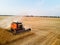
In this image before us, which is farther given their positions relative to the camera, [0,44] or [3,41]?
[3,41]

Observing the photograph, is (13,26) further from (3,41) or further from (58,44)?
(58,44)

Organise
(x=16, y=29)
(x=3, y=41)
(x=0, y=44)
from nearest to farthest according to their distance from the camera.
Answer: (x=0, y=44) → (x=3, y=41) → (x=16, y=29)

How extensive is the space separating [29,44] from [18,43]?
0.82 m

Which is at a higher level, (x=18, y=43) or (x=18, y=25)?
(x=18, y=25)

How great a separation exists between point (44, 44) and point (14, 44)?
84.7 inches

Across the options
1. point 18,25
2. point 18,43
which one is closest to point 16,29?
point 18,25

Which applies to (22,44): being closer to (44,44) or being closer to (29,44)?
(29,44)

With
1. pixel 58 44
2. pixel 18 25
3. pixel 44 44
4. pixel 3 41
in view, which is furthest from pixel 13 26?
pixel 58 44

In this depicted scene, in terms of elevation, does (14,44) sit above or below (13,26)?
below

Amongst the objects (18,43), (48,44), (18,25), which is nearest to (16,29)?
(18,25)

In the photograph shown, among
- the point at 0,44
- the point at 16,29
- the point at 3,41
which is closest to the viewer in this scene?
the point at 0,44

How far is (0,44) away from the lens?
24.4ft

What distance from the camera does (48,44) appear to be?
8000mm

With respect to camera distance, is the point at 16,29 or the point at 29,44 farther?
the point at 16,29
